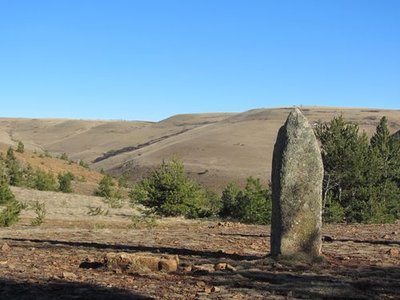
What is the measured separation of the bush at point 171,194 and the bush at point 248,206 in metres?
2.35

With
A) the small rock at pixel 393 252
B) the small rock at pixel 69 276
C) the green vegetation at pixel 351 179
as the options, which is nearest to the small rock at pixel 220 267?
the small rock at pixel 69 276

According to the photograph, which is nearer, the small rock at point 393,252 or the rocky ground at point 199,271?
the rocky ground at point 199,271

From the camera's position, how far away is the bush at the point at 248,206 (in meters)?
25.1

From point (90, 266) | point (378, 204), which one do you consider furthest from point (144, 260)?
point (378, 204)

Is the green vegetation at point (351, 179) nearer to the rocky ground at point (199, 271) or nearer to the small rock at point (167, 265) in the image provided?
the rocky ground at point (199, 271)

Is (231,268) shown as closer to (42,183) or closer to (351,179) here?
(351,179)

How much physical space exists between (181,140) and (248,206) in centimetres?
8873

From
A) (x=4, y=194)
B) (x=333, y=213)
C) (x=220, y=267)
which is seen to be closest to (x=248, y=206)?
(x=333, y=213)

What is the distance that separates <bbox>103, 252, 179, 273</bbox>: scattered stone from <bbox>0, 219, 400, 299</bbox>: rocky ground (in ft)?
0.23

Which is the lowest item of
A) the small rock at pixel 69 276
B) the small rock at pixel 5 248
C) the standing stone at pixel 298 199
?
the small rock at pixel 5 248

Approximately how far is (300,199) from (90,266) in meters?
3.95

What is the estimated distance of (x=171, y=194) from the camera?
82.4 feet

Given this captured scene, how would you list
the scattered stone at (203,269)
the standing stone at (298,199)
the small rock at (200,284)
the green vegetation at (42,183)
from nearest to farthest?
the small rock at (200,284) < the scattered stone at (203,269) < the standing stone at (298,199) < the green vegetation at (42,183)

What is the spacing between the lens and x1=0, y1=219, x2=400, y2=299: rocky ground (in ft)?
24.5
